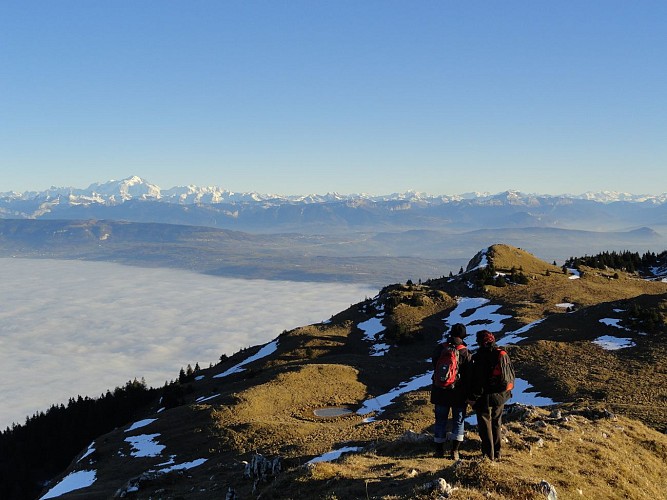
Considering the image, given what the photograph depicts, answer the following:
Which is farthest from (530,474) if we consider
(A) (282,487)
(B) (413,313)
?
(B) (413,313)

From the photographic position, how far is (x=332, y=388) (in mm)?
47156

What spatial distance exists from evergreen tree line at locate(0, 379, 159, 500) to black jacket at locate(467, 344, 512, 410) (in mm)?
61837

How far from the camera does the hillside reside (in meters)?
14.1

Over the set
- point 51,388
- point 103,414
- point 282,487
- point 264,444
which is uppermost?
point 282,487

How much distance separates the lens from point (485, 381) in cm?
1370

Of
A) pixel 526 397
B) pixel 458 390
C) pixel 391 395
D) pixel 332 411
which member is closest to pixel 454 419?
pixel 458 390

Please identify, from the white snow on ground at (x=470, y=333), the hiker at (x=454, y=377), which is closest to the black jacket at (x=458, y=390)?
the hiker at (x=454, y=377)

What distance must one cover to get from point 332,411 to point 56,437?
4934 centimetres

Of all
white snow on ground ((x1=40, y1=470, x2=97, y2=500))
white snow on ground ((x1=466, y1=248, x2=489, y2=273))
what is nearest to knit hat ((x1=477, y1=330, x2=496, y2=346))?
white snow on ground ((x1=40, y1=470, x2=97, y2=500))

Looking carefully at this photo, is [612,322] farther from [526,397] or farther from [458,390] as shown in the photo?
[458,390]

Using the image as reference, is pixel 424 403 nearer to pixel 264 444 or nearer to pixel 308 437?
pixel 308 437

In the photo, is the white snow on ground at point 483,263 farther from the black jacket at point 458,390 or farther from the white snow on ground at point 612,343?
the black jacket at point 458,390

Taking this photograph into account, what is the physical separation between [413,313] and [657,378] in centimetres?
4072

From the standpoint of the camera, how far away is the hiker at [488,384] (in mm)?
13633
